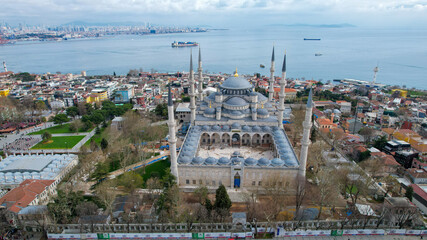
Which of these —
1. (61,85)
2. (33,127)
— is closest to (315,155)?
(33,127)

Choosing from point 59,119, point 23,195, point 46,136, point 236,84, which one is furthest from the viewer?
point 59,119

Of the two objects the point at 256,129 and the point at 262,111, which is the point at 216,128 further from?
the point at 262,111

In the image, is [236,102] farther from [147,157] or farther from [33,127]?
[33,127]

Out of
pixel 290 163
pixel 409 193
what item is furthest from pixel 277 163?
pixel 409 193

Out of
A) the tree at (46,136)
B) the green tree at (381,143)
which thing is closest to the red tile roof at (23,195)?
the tree at (46,136)

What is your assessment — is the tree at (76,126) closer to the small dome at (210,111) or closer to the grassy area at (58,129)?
the grassy area at (58,129)

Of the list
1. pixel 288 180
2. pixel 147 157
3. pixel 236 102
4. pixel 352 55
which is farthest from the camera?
pixel 352 55

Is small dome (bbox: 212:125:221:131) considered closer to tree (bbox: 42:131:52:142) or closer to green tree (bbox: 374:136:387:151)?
green tree (bbox: 374:136:387:151)
